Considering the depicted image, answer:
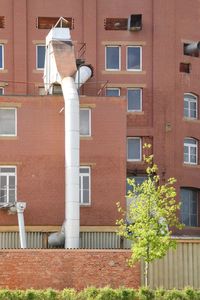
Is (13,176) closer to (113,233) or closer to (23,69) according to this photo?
(113,233)

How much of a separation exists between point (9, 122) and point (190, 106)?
626 inches

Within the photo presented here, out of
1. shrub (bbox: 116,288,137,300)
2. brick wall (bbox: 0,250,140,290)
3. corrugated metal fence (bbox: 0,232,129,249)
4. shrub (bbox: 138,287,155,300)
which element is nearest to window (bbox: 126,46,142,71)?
corrugated metal fence (bbox: 0,232,129,249)

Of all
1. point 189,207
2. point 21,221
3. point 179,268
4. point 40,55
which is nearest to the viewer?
point 179,268

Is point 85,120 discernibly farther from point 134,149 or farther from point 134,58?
point 134,58

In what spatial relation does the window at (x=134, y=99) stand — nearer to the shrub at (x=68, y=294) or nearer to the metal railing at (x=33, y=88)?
the metal railing at (x=33, y=88)

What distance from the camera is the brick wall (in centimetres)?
3822

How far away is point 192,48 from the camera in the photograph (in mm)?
57625

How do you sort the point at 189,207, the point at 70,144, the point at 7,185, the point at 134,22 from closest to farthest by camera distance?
the point at 70,144 → the point at 7,185 → the point at 134,22 → the point at 189,207

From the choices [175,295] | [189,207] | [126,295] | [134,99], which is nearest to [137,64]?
[134,99]

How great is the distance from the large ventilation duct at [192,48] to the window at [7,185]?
1713 cm

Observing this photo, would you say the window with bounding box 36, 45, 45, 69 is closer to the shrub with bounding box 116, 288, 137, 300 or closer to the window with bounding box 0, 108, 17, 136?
the window with bounding box 0, 108, 17, 136

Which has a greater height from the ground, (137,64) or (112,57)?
(112,57)

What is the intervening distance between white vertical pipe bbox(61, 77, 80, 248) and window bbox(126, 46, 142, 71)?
41.6ft

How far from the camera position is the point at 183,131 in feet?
188
